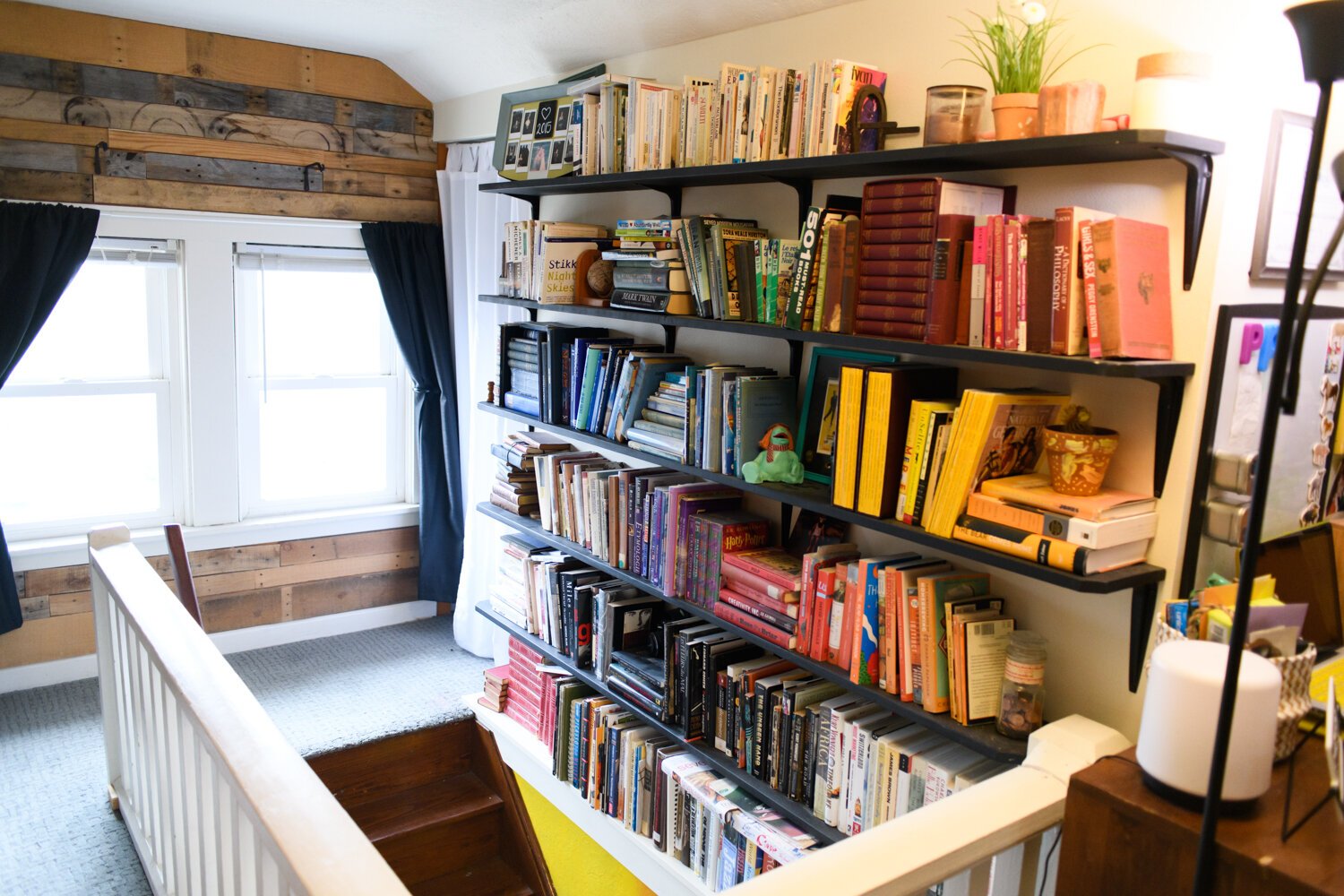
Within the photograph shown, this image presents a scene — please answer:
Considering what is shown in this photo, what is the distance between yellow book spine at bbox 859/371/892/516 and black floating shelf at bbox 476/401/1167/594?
0.04 meters

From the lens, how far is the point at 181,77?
3.43 metres

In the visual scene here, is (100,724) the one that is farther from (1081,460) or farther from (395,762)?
(1081,460)

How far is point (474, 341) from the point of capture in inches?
150

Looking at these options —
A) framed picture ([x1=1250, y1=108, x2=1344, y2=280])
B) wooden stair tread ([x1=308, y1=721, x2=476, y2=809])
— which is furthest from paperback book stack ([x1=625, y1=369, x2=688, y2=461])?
wooden stair tread ([x1=308, y1=721, x2=476, y2=809])

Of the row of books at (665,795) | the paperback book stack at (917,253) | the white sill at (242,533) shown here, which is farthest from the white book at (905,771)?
the white sill at (242,533)

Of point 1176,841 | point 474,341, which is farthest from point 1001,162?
point 474,341

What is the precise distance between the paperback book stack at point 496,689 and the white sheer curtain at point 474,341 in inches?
14.4

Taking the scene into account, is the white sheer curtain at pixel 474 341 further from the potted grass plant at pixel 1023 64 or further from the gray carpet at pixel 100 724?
the potted grass plant at pixel 1023 64

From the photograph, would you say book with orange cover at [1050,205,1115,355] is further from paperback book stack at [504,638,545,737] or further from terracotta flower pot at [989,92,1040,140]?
paperback book stack at [504,638,545,737]

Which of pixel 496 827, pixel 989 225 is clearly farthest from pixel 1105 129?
pixel 496 827

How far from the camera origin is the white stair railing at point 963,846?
44.4 inches

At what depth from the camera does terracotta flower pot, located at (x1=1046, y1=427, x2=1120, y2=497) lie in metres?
1.58

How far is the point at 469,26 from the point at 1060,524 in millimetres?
2508

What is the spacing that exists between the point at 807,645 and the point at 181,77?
303 centimetres
